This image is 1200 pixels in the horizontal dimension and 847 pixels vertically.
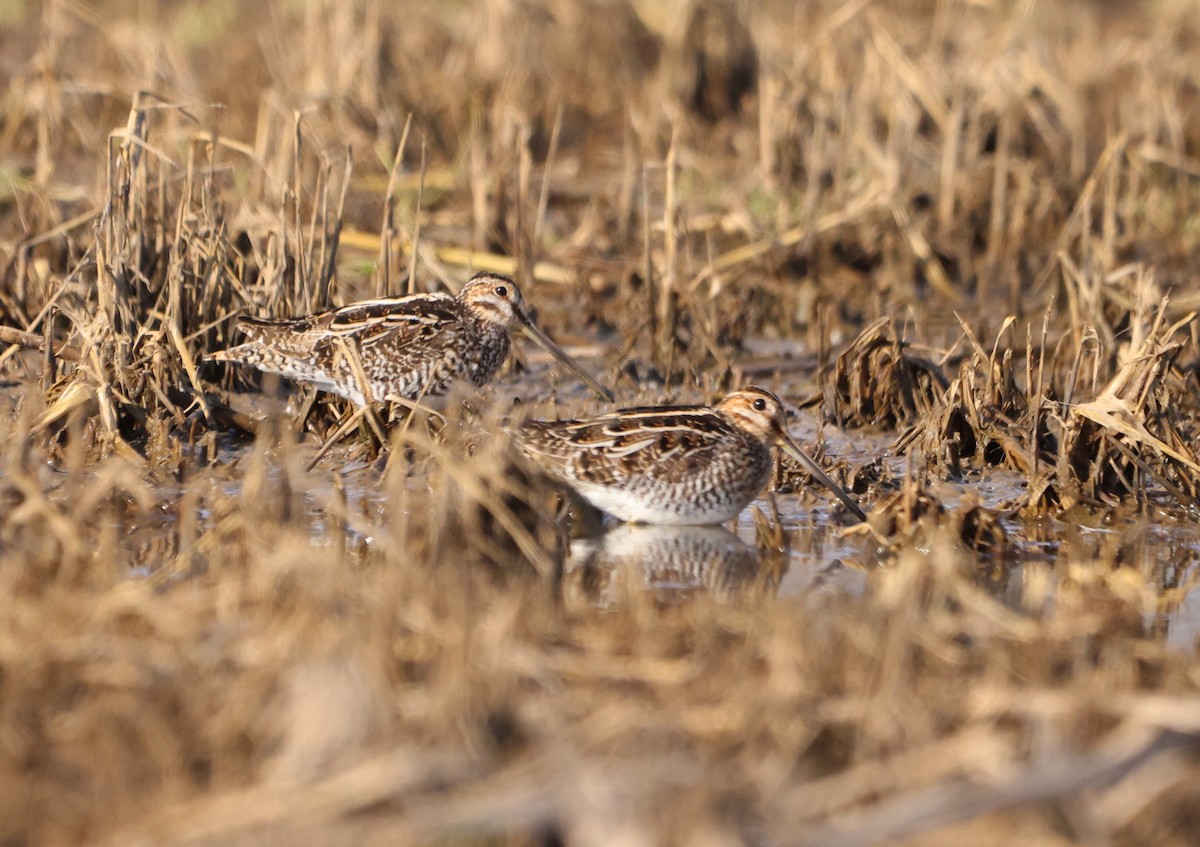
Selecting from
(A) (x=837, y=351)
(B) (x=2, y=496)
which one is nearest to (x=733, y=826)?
(B) (x=2, y=496)

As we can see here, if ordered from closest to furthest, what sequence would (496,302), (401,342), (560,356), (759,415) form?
1. (759,415)
2. (401,342)
3. (496,302)
4. (560,356)

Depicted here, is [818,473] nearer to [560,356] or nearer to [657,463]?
[657,463]

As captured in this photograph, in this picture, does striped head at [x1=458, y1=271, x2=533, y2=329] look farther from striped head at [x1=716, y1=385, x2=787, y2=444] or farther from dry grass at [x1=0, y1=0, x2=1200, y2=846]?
striped head at [x1=716, y1=385, x2=787, y2=444]

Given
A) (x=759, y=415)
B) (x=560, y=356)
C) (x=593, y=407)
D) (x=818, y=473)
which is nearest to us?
(x=818, y=473)

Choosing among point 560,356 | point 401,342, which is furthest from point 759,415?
point 401,342

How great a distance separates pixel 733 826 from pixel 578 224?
648cm

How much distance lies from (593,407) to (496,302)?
2.08ft

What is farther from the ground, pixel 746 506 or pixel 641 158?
pixel 641 158

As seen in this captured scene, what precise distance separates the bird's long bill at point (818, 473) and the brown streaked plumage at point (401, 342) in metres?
1.12

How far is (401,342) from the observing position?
6691mm

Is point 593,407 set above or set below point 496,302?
below

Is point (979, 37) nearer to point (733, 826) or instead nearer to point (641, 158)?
point (641, 158)

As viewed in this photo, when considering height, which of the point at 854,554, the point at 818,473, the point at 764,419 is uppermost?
the point at 764,419

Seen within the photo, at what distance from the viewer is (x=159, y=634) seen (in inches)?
160
